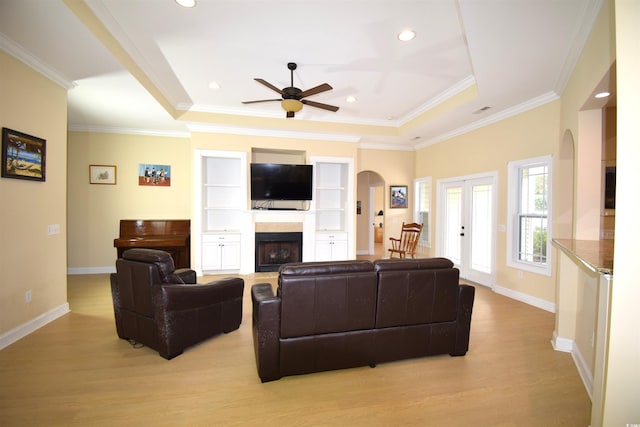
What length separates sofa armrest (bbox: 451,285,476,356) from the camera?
8.31 ft

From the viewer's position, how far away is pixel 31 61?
2.89 metres

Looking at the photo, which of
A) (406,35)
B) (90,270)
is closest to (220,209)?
(90,270)

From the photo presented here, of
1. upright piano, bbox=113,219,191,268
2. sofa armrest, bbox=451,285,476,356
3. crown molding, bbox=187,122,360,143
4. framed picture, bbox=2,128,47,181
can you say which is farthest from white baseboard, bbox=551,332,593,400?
upright piano, bbox=113,219,191,268

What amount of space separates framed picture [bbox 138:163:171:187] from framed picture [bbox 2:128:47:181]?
8.95 ft

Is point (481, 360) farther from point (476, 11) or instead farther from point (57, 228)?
point (57, 228)

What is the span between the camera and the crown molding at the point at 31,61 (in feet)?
8.55

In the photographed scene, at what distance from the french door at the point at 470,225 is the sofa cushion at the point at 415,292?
295cm

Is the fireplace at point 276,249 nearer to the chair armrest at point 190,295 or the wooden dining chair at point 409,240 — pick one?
the wooden dining chair at point 409,240

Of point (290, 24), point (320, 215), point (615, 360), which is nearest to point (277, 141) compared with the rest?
point (320, 215)

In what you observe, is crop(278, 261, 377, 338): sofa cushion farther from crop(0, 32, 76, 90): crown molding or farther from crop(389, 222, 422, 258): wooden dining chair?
crop(389, 222, 422, 258): wooden dining chair

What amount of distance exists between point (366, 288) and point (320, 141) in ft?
13.8

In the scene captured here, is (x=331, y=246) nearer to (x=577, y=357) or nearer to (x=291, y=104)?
(x=291, y=104)

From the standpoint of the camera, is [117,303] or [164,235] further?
[164,235]

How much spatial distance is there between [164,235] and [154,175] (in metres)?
1.30
